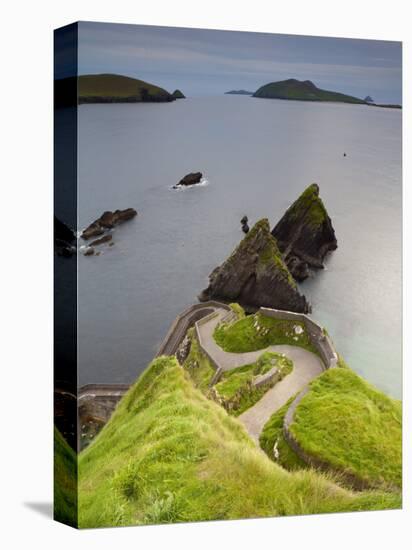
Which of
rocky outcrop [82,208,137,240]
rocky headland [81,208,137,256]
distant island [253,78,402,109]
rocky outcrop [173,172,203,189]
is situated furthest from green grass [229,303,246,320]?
distant island [253,78,402,109]

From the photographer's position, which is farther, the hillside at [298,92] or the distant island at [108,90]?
the hillside at [298,92]

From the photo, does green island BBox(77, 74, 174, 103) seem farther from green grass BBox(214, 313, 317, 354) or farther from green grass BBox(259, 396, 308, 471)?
green grass BBox(259, 396, 308, 471)

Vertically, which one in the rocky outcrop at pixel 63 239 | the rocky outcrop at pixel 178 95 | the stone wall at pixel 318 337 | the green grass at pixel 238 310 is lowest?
the stone wall at pixel 318 337

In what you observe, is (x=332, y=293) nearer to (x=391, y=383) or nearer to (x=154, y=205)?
(x=391, y=383)

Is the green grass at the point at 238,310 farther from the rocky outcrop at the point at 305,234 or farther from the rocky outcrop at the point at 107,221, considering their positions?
the rocky outcrop at the point at 107,221

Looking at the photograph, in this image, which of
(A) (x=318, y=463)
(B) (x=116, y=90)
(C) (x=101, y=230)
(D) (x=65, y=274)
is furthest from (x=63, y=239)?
(A) (x=318, y=463)

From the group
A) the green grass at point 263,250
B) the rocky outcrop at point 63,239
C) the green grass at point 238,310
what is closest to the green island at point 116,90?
the rocky outcrop at point 63,239
